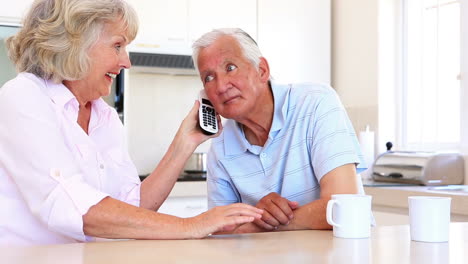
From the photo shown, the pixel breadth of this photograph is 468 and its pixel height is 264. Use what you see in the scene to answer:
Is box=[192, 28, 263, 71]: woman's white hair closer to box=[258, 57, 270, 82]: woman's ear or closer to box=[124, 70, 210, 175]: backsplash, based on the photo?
box=[258, 57, 270, 82]: woman's ear

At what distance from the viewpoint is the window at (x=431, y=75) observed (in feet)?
12.2

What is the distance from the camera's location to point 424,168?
337 centimetres

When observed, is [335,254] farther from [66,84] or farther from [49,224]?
[66,84]

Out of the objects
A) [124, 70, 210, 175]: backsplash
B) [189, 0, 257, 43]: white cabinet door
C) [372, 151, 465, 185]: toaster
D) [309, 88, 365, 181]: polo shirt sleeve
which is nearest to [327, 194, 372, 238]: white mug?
[309, 88, 365, 181]: polo shirt sleeve

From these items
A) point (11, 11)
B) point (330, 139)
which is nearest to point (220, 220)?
point (330, 139)

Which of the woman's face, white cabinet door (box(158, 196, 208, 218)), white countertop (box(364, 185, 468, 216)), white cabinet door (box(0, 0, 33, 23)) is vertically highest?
white cabinet door (box(0, 0, 33, 23))

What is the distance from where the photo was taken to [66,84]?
5.62 feet

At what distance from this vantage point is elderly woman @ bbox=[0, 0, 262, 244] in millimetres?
1400

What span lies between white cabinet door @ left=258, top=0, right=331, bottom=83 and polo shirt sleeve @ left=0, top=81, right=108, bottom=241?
9.25 feet

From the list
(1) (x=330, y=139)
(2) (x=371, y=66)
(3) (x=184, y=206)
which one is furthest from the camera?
(2) (x=371, y=66)

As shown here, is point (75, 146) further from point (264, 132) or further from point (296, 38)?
point (296, 38)

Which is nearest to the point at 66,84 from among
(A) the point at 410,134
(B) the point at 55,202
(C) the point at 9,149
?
(C) the point at 9,149

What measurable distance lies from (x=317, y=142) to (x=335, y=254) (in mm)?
662

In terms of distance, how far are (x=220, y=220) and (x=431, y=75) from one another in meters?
2.84
